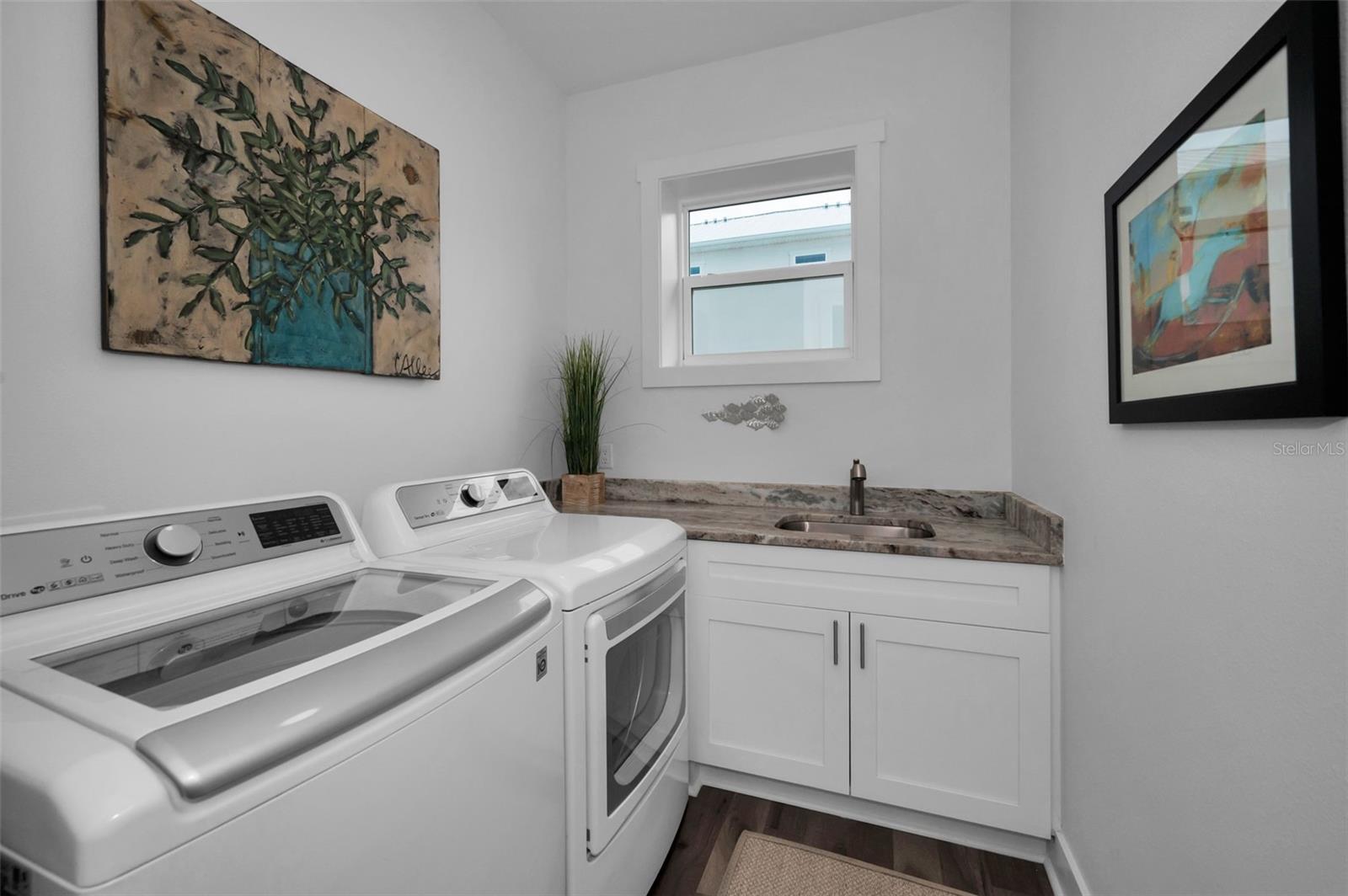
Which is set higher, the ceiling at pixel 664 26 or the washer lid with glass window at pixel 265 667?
the ceiling at pixel 664 26

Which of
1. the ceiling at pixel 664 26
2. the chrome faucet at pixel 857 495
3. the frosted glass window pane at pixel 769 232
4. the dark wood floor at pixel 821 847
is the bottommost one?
the dark wood floor at pixel 821 847

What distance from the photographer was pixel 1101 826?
124 cm

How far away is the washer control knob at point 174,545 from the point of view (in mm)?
954

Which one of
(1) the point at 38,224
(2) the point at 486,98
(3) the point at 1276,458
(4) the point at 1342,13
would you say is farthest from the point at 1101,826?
(2) the point at 486,98

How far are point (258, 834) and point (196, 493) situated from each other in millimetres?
942

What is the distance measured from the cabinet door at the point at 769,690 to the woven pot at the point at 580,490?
26.9 inches

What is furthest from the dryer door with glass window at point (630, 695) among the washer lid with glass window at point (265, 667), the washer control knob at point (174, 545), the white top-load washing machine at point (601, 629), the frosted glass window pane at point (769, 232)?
the frosted glass window pane at point (769, 232)

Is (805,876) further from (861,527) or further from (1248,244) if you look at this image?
(1248,244)

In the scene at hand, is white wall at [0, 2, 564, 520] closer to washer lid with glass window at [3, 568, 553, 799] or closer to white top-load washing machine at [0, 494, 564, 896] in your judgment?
white top-load washing machine at [0, 494, 564, 896]

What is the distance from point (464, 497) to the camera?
5.33 feet

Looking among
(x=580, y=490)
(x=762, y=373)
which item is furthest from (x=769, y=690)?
(x=762, y=373)

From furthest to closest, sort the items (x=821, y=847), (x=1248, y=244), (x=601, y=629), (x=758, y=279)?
(x=758, y=279), (x=821, y=847), (x=601, y=629), (x=1248, y=244)
